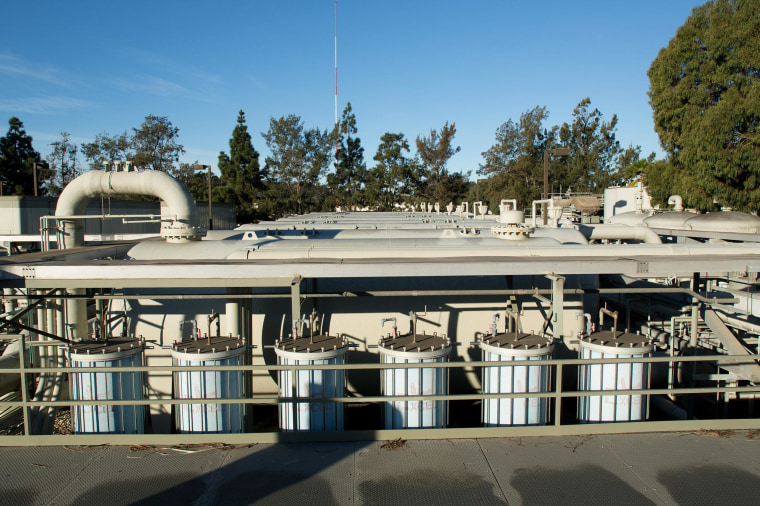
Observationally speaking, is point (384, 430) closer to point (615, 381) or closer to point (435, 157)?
point (615, 381)

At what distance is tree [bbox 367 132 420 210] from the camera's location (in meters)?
59.2

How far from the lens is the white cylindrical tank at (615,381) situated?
6270 mm

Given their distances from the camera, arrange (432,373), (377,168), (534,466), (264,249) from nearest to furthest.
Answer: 1. (534,466)
2. (432,373)
3. (264,249)
4. (377,168)

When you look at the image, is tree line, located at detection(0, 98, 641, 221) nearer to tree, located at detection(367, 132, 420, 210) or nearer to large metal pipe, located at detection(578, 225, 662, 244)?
tree, located at detection(367, 132, 420, 210)

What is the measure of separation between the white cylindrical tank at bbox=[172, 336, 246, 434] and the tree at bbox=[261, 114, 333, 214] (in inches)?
2139

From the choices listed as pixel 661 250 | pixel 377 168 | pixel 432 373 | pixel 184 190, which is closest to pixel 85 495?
pixel 432 373

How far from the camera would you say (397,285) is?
906 centimetres

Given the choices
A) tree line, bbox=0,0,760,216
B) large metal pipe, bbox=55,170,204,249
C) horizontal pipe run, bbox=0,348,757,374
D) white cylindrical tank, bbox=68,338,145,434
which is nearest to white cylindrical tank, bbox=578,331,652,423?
horizontal pipe run, bbox=0,348,757,374

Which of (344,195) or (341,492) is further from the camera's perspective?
(344,195)

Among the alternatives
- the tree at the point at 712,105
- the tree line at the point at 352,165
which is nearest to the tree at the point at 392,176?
the tree line at the point at 352,165

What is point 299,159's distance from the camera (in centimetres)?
6203

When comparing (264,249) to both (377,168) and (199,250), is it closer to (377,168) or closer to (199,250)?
(199,250)

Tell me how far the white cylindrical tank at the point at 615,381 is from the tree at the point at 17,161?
58.3 metres

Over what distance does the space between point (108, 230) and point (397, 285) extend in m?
27.8
